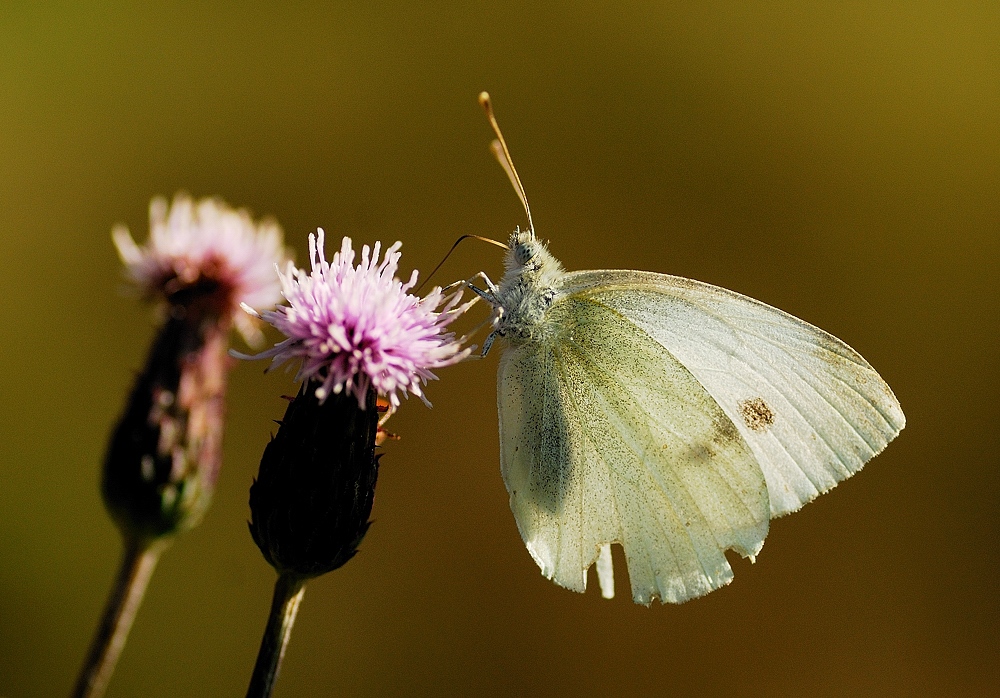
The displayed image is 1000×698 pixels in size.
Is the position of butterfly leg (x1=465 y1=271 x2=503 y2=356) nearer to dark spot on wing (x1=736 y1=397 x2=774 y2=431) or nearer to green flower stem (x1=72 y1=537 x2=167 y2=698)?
dark spot on wing (x1=736 y1=397 x2=774 y2=431)

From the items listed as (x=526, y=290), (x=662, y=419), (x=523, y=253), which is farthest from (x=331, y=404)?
(x=662, y=419)

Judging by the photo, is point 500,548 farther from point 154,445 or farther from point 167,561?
point 154,445

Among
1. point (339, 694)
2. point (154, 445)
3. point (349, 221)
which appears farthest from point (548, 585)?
point (154, 445)

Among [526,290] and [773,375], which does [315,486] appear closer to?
[526,290]

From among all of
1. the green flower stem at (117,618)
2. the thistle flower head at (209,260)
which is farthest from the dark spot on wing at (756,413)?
the green flower stem at (117,618)

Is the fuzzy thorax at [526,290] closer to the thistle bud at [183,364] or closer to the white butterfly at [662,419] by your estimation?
the white butterfly at [662,419]
